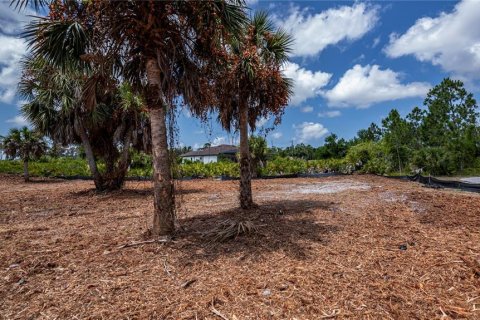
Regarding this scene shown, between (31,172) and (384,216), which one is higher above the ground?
(31,172)

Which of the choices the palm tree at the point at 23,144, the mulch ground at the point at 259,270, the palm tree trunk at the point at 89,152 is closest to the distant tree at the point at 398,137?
the mulch ground at the point at 259,270

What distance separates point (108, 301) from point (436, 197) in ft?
29.4

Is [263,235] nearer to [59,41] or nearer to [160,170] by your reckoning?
[160,170]

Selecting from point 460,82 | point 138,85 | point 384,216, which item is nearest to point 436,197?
point 384,216

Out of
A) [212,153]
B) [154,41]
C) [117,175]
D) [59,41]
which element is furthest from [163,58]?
[212,153]

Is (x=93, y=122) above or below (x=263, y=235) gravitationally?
above

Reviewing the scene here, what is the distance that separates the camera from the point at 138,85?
5.95 meters

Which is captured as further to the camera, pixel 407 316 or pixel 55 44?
pixel 55 44

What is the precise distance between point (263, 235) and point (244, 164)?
2752 mm

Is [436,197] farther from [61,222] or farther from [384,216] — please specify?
[61,222]

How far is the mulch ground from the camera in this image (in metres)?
2.80

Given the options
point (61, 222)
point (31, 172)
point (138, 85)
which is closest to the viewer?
point (138, 85)

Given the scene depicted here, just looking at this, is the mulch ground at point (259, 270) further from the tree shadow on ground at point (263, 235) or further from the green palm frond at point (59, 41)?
the green palm frond at point (59, 41)

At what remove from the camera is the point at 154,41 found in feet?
15.9
